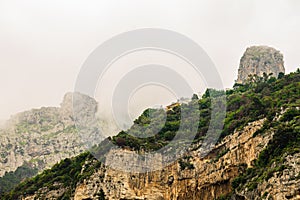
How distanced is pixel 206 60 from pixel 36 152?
4498 inches

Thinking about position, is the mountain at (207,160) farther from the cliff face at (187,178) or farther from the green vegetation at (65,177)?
the green vegetation at (65,177)

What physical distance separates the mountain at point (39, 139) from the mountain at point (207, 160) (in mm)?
66797

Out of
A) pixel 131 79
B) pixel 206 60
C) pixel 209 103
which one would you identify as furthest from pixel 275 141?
pixel 209 103

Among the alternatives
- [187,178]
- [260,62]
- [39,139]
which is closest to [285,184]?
[187,178]

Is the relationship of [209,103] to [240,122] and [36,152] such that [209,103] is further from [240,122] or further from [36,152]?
[36,152]

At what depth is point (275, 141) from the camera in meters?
34.8

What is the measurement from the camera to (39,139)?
484ft

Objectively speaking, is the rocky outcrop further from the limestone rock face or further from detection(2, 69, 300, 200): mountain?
the limestone rock face

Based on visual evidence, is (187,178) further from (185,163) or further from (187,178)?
(185,163)

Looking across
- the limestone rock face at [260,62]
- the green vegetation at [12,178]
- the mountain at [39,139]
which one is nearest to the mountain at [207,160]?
the green vegetation at [12,178]

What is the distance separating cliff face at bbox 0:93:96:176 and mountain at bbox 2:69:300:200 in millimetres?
78105

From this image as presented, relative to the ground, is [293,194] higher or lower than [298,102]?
lower

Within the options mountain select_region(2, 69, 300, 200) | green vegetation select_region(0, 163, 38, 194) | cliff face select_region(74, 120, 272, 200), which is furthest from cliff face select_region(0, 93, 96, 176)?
cliff face select_region(74, 120, 272, 200)

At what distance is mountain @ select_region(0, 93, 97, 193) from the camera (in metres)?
132
